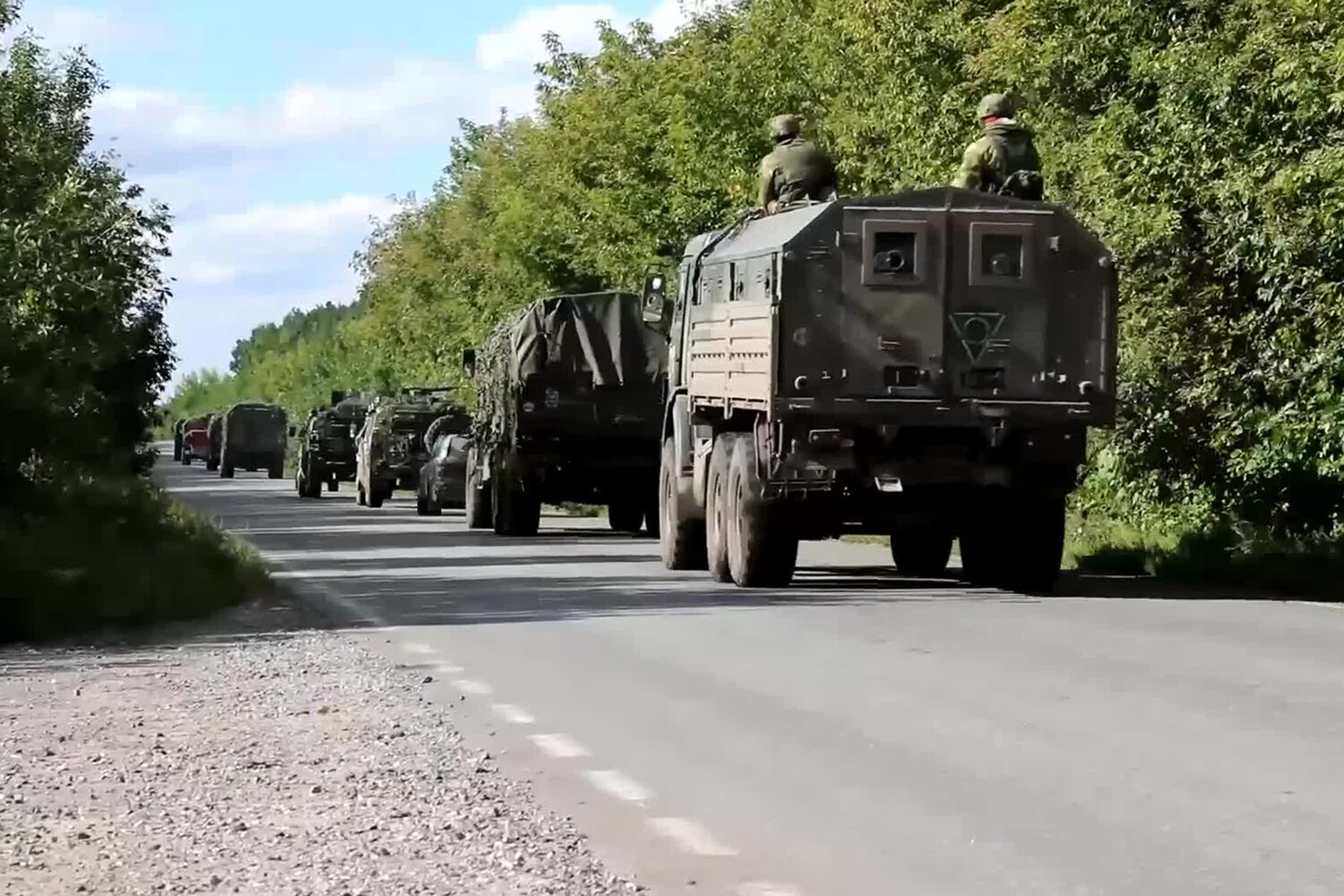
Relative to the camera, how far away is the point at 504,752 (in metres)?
11.8

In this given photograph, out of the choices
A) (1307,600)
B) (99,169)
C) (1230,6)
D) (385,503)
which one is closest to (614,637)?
(1307,600)

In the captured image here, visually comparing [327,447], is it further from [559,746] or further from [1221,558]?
[559,746]

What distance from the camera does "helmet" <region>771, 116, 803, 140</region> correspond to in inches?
925

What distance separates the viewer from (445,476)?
4453cm

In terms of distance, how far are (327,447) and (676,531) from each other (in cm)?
3539

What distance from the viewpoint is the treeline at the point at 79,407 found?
2105 centimetres

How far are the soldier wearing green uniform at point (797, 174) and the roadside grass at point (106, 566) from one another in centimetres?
558

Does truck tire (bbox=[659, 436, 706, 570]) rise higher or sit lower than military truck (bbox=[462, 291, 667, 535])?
lower

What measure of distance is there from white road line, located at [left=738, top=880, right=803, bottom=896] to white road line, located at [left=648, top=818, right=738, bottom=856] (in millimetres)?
590

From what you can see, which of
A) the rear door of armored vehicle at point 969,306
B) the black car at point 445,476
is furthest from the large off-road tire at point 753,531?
the black car at point 445,476

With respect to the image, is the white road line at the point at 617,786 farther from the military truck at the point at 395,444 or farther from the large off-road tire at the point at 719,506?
the military truck at the point at 395,444

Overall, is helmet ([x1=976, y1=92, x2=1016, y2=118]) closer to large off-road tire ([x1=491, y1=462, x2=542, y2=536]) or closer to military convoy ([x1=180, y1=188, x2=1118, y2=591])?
military convoy ([x1=180, y1=188, x2=1118, y2=591])

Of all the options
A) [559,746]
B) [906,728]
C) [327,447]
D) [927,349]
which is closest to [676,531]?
[927,349]

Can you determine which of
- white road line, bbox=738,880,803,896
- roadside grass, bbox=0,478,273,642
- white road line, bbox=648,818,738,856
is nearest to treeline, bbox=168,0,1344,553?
roadside grass, bbox=0,478,273,642
